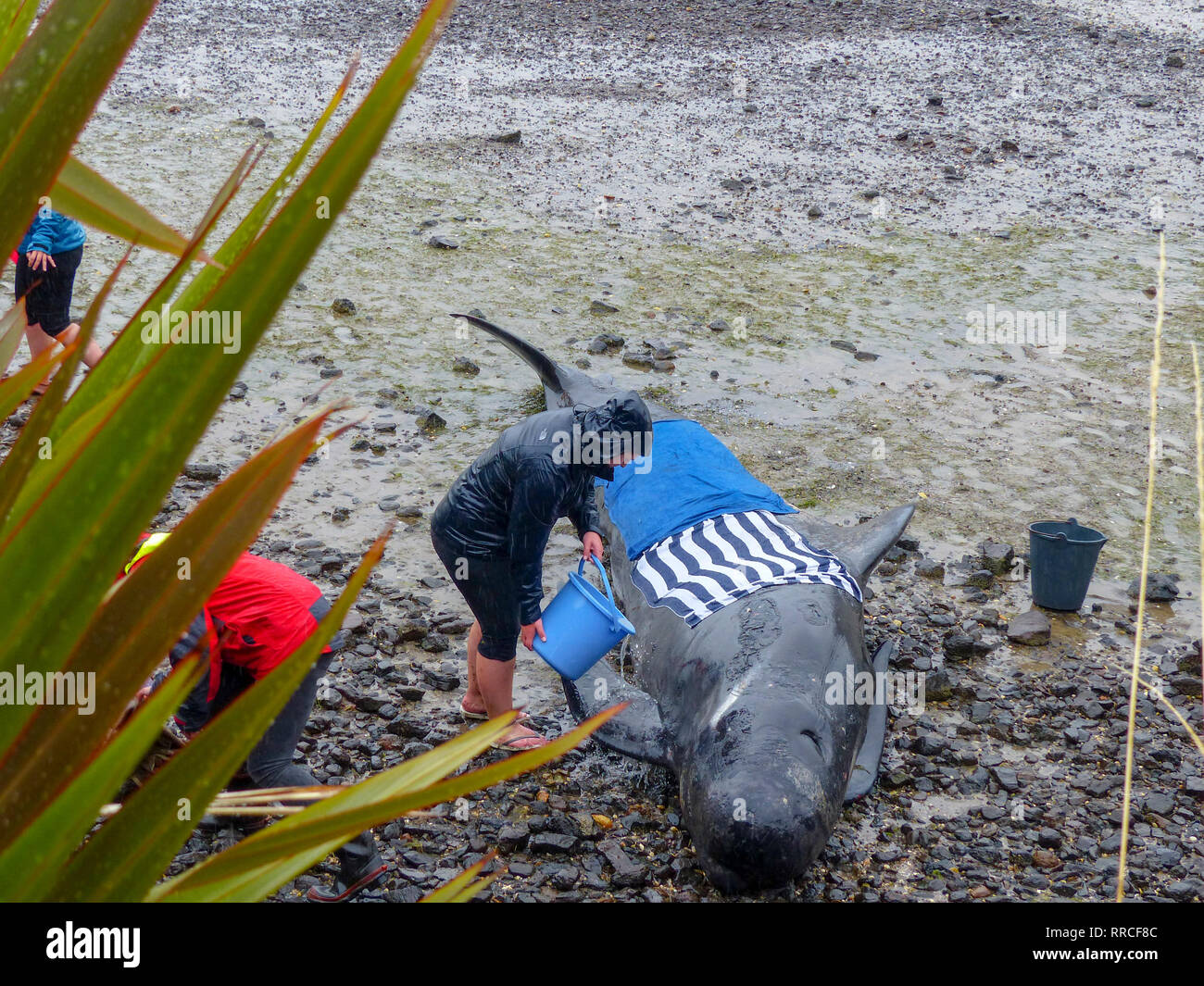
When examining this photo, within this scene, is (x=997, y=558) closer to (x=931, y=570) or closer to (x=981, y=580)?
(x=981, y=580)

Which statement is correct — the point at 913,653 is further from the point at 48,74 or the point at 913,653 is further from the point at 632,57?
the point at 632,57

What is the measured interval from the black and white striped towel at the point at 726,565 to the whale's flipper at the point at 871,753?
0.39 m

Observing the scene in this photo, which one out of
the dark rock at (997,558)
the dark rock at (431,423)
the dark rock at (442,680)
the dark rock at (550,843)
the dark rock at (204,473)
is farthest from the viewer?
the dark rock at (431,423)

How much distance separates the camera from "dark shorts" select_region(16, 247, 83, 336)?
22.1 feet

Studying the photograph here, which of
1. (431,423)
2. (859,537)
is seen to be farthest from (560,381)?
(859,537)

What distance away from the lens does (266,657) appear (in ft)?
12.6

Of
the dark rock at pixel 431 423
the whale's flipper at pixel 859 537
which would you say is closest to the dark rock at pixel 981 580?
the whale's flipper at pixel 859 537

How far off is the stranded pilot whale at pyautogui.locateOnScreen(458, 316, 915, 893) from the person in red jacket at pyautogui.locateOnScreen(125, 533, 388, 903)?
1.23m

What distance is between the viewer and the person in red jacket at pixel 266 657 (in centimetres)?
378

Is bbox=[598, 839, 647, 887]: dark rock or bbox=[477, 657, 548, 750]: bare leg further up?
bbox=[477, 657, 548, 750]: bare leg

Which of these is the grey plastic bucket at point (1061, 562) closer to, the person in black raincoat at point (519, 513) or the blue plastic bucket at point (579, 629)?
the person in black raincoat at point (519, 513)

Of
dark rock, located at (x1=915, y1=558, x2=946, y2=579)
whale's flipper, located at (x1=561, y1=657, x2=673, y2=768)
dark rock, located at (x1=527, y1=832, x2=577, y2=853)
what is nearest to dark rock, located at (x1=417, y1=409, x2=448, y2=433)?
whale's flipper, located at (x1=561, y1=657, x2=673, y2=768)

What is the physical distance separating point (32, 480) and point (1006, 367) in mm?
9110

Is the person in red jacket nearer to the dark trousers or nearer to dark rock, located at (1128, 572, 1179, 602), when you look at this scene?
the dark trousers
